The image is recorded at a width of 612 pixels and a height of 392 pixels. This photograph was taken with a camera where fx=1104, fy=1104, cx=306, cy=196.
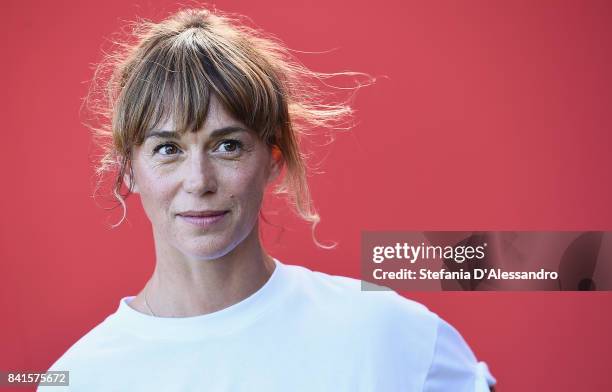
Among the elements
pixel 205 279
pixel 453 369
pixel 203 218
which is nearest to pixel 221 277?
pixel 205 279

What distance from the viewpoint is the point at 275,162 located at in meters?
2.33

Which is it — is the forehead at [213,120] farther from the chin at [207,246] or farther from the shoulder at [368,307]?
the shoulder at [368,307]

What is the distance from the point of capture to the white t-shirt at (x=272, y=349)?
7.27 ft

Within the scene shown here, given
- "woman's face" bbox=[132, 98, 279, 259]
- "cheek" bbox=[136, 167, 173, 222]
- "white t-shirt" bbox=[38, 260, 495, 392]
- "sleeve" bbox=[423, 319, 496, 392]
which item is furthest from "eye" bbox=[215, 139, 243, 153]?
"sleeve" bbox=[423, 319, 496, 392]

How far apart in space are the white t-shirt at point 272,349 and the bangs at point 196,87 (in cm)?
36

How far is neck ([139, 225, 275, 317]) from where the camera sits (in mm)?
2242

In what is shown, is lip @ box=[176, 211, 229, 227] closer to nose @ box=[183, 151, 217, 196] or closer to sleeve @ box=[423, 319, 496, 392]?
nose @ box=[183, 151, 217, 196]

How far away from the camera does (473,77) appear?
319 centimetres

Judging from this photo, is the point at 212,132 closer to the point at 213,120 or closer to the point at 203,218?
the point at 213,120

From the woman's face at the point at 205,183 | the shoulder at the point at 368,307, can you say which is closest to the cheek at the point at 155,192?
the woman's face at the point at 205,183

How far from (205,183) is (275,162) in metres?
0.25

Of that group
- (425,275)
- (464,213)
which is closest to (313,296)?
(425,275)

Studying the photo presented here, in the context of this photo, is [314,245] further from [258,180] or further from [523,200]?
[258,180]

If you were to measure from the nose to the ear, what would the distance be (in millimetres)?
203
